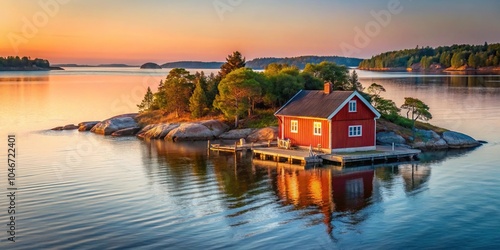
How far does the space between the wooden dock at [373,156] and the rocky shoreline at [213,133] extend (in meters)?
4.02

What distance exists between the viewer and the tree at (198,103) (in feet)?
218

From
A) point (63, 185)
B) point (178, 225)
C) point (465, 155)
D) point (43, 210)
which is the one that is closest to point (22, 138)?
point (63, 185)

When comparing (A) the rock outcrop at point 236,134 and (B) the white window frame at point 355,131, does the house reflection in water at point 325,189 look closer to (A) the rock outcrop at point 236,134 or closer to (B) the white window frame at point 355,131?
(B) the white window frame at point 355,131

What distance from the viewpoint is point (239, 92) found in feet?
203

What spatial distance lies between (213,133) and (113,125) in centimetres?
1304

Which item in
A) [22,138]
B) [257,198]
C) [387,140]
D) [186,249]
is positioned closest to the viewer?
[186,249]

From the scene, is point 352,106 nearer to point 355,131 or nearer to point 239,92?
point 355,131

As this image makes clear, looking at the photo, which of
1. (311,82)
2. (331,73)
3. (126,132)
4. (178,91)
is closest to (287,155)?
(311,82)

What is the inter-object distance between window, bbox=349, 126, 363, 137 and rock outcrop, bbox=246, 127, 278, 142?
9.88m

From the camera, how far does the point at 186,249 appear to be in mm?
23672

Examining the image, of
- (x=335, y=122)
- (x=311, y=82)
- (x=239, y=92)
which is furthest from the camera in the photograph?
(x=311, y=82)

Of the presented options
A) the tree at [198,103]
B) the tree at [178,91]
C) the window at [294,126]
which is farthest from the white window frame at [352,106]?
the tree at [178,91]

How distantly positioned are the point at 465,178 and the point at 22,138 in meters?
42.9

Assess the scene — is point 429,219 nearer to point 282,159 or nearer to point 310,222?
point 310,222
